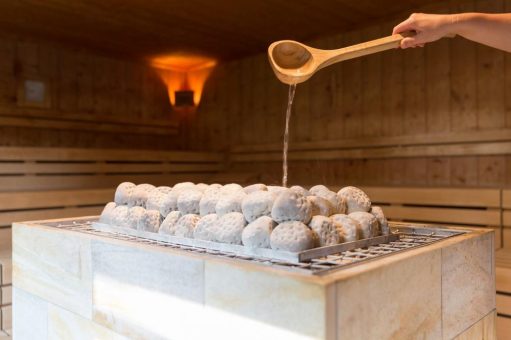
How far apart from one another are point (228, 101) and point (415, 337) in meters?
5.18

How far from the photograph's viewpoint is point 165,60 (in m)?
6.07

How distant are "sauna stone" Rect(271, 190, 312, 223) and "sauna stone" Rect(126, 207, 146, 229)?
56cm

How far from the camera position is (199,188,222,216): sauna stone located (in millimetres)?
1483

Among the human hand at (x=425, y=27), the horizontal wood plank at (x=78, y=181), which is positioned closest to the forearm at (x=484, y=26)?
the human hand at (x=425, y=27)

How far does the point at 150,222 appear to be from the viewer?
158 centimetres

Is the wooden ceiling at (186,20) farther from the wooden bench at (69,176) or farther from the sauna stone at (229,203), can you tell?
the sauna stone at (229,203)

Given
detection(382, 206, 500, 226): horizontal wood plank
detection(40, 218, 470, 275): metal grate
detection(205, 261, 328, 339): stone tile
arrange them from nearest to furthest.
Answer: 1. detection(205, 261, 328, 339): stone tile
2. detection(40, 218, 470, 275): metal grate
3. detection(382, 206, 500, 226): horizontal wood plank

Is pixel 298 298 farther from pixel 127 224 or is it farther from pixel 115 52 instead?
pixel 115 52

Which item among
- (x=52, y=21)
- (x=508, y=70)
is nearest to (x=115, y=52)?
(x=52, y=21)

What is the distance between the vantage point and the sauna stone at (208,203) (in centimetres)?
148

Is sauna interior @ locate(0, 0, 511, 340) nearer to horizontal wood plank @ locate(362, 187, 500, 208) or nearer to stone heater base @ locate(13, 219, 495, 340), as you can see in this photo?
horizontal wood plank @ locate(362, 187, 500, 208)

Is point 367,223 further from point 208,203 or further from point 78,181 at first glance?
point 78,181

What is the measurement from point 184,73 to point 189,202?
5.39 m

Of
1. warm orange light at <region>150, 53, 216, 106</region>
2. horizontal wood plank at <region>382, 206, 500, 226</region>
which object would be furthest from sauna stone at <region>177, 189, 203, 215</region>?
warm orange light at <region>150, 53, 216, 106</region>
